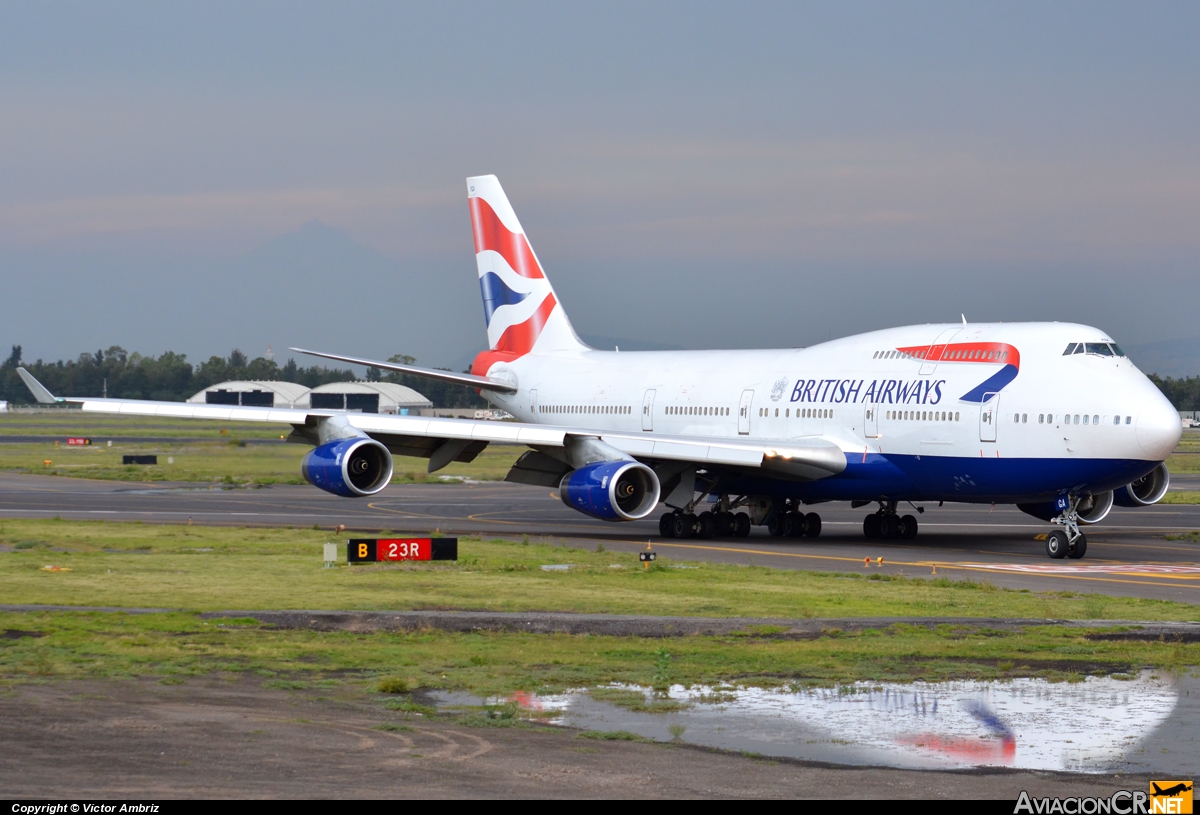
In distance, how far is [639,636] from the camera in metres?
19.4

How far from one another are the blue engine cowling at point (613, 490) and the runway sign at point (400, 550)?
6526 millimetres

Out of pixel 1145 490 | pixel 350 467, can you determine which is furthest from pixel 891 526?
pixel 350 467

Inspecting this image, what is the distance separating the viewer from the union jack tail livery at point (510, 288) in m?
47.6

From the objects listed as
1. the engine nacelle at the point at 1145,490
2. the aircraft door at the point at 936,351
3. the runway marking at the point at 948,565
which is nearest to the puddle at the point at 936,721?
the runway marking at the point at 948,565

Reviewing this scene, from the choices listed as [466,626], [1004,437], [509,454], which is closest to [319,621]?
[466,626]

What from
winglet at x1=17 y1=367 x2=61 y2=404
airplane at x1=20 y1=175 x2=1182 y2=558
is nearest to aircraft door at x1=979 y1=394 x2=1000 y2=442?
airplane at x1=20 y1=175 x2=1182 y2=558

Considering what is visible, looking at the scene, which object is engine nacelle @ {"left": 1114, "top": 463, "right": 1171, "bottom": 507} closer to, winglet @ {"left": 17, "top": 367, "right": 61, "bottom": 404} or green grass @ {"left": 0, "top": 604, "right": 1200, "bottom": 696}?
green grass @ {"left": 0, "top": 604, "right": 1200, "bottom": 696}

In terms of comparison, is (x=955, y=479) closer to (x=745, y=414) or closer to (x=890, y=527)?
(x=890, y=527)

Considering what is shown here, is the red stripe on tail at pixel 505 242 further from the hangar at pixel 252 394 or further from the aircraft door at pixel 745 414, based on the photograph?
the hangar at pixel 252 394

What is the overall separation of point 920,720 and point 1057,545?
19140 mm

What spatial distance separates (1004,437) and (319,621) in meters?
18.1

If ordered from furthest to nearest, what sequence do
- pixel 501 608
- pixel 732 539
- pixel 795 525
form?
1. pixel 795 525
2. pixel 732 539
3. pixel 501 608

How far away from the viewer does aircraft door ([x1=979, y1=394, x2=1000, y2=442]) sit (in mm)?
32566

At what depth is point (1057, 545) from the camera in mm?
31719
